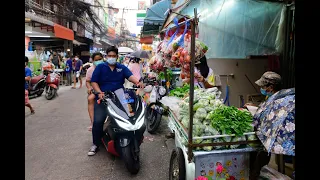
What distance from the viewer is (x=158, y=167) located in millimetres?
4184

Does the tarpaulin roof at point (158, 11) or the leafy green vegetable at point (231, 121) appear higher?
the tarpaulin roof at point (158, 11)

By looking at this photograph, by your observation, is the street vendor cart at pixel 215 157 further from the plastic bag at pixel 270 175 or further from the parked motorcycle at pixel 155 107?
the parked motorcycle at pixel 155 107

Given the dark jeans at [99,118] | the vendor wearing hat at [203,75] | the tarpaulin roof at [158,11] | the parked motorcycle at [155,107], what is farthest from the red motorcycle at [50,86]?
the vendor wearing hat at [203,75]

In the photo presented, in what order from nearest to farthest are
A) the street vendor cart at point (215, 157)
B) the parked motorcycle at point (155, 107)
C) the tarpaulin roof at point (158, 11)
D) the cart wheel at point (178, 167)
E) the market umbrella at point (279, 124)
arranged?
the market umbrella at point (279, 124) → the street vendor cart at point (215, 157) → the cart wheel at point (178, 167) → the parked motorcycle at point (155, 107) → the tarpaulin roof at point (158, 11)

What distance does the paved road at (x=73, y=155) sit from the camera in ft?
12.8

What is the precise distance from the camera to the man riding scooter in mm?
4426

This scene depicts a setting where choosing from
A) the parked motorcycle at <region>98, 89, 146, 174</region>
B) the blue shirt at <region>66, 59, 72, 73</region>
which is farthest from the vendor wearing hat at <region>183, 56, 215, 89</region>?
the blue shirt at <region>66, 59, 72, 73</region>

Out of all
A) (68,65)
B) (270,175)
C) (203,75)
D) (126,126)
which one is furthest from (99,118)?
(68,65)

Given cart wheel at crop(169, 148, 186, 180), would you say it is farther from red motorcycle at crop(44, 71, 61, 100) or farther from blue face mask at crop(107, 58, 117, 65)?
red motorcycle at crop(44, 71, 61, 100)

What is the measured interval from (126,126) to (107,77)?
1220 millimetres

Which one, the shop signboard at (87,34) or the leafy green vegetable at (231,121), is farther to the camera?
the shop signboard at (87,34)

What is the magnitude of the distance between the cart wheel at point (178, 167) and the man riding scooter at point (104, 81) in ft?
5.24

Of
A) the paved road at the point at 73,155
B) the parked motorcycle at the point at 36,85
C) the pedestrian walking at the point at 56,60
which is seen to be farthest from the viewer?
the pedestrian walking at the point at 56,60
